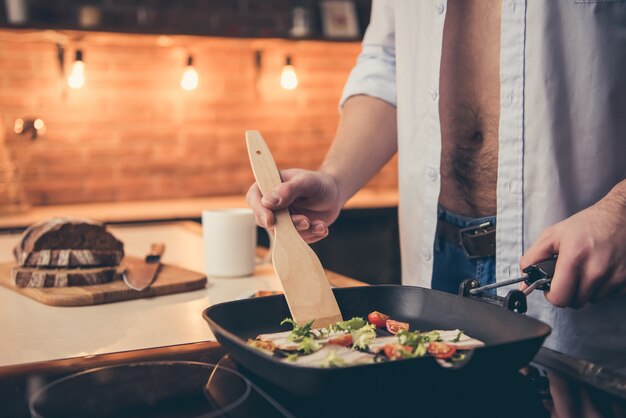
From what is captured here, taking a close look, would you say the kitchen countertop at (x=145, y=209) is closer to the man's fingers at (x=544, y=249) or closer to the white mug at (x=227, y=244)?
the white mug at (x=227, y=244)

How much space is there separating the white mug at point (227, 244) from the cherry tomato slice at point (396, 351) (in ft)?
2.57

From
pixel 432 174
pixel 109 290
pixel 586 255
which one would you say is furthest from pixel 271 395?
pixel 432 174

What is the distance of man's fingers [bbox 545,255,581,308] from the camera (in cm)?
85

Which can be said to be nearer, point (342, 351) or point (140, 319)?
point (342, 351)

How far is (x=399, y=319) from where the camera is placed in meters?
0.93

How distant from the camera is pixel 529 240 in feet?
3.96

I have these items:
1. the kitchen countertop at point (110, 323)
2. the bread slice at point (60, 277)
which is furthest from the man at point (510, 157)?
the bread slice at point (60, 277)

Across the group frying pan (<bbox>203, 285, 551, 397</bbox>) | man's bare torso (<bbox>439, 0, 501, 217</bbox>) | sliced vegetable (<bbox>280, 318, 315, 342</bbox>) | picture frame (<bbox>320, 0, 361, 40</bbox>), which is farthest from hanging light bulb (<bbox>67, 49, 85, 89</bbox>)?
sliced vegetable (<bbox>280, 318, 315, 342</bbox>)

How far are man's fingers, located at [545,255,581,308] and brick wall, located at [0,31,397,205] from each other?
2767 millimetres

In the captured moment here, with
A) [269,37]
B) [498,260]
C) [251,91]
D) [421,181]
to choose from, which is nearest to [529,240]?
[498,260]

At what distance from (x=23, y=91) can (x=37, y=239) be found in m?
2.22

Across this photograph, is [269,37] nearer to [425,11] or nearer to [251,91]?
[251,91]

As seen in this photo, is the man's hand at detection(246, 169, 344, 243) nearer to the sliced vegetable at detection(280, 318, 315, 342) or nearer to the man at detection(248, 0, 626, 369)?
the man at detection(248, 0, 626, 369)

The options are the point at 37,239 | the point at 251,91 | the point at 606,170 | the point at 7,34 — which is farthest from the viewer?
the point at 251,91
